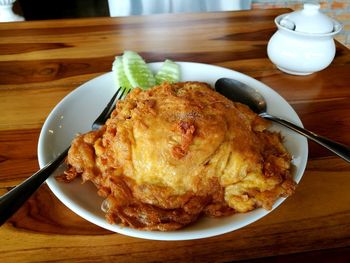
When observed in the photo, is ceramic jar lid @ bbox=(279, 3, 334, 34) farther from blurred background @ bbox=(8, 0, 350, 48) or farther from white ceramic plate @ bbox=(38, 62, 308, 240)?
blurred background @ bbox=(8, 0, 350, 48)

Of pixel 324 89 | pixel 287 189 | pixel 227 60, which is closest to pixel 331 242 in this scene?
pixel 287 189

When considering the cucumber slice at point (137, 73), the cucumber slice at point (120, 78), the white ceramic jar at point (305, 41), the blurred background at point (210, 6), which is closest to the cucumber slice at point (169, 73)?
the cucumber slice at point (137, 73)

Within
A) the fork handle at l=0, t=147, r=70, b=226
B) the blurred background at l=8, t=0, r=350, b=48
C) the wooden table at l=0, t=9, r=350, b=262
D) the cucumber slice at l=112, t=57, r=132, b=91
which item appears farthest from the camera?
the blurred background at l=8, t=0, r=350, b=48

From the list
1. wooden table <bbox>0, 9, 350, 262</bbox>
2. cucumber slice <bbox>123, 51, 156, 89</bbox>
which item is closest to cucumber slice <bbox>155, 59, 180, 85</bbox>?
cucumber slice <bbox>123, 51, 156, 89</bbox>

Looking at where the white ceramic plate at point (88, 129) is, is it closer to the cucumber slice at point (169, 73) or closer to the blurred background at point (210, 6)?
the cucumber slice at point (169, 73)

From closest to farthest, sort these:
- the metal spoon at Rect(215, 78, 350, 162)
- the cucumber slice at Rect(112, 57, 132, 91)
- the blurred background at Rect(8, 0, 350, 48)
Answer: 1. the metal spoon at Rect(215, 78, 350, 162)
2. the cucumber slice at Rect(112, 57, 132, 91)
3. the blurred background at Rect(8, 0, 350, 48)

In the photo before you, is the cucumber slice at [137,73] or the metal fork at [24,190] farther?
the cucumber slice at [137,73]
